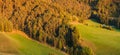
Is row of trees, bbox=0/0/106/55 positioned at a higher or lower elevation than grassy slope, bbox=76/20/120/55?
higher

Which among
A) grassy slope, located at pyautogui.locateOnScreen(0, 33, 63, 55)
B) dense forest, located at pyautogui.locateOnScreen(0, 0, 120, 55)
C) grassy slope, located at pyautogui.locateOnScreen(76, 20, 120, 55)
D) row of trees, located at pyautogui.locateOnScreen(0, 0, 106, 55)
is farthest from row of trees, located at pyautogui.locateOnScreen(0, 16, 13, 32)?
grassy slope, located at pyautogui.locateOnScreen(76, 20, 120, 55)

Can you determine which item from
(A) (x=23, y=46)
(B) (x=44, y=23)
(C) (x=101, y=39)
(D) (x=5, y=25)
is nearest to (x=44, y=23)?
(B) (x=44, y=23)

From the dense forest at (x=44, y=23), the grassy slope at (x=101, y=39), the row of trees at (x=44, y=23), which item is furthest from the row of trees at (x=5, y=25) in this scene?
the grassy slope at (x=101, y=39)

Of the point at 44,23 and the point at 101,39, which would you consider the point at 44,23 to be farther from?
the point at 101,39

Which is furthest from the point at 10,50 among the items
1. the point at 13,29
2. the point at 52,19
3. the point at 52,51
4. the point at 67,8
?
the point at 67,8

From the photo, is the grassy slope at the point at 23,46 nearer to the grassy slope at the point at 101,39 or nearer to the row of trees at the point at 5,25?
the row of trees at the point at 5,25

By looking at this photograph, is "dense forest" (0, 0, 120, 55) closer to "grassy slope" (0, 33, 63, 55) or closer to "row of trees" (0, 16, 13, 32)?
"row of trees" (0, 16, 13, 32)
